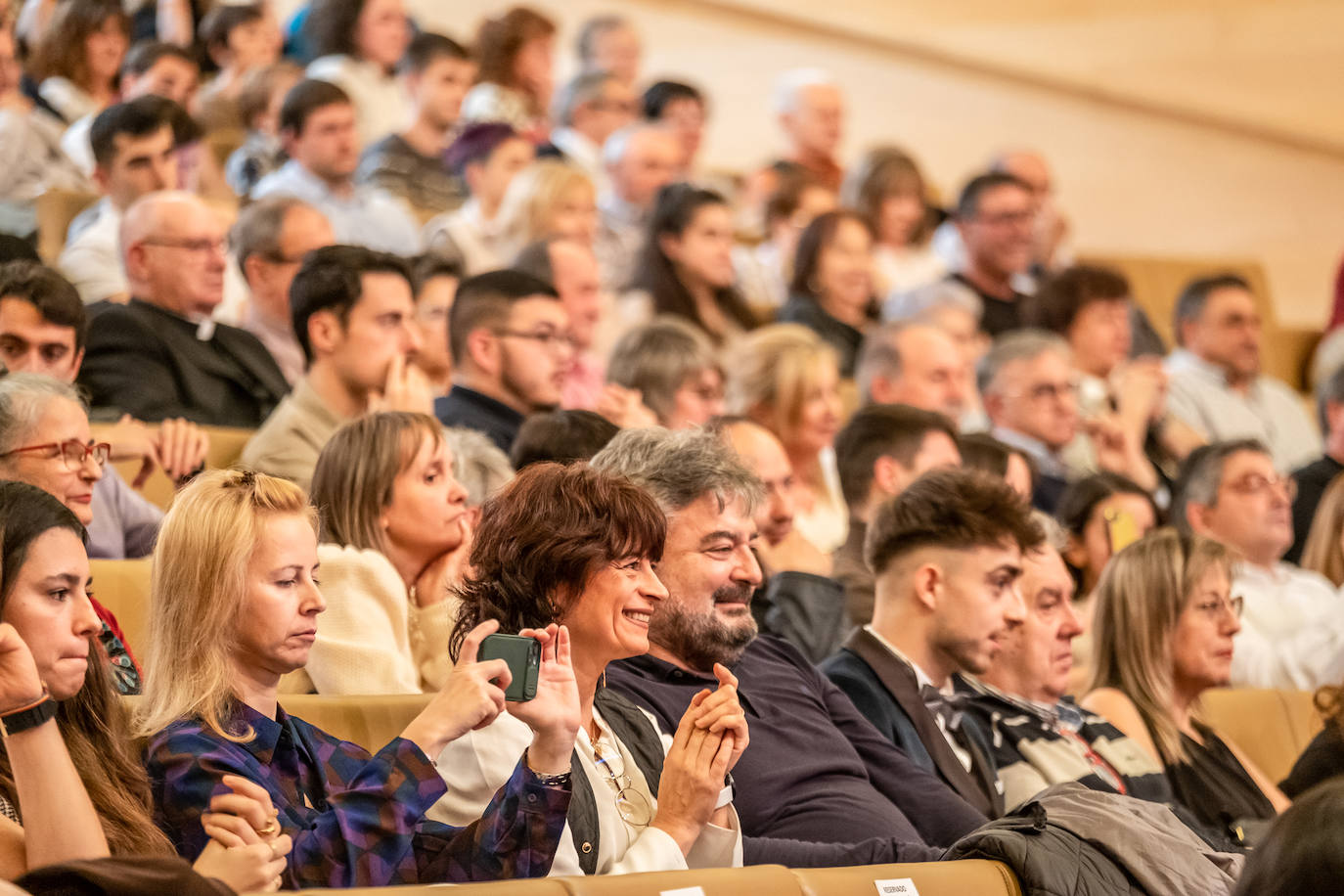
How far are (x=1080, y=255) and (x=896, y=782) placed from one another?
4885 mm

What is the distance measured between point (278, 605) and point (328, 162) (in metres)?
3.06

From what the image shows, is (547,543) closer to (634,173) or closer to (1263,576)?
(1263,576)

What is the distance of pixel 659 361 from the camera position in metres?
3.83

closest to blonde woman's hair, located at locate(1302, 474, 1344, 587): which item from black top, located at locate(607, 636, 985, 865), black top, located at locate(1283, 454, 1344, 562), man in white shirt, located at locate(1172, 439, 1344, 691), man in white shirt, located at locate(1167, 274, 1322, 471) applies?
man in white shirt, located at locate(1172, 439, 1344, 691)

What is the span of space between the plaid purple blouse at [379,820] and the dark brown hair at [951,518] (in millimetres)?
1136

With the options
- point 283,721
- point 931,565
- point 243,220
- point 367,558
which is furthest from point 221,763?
point 243,220

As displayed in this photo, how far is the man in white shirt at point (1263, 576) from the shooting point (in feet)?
11.8

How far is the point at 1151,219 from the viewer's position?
805 centimetres

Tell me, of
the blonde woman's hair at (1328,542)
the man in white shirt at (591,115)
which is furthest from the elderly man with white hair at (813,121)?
the blonde woman's hair at (1328,542)

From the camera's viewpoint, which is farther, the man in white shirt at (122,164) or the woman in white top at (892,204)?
the woman in white top at (892,204)

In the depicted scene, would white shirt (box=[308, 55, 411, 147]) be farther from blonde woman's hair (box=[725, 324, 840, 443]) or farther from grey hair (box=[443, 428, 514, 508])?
grey hair (box=[443, 428, 514, 508])

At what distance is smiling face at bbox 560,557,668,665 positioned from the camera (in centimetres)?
200

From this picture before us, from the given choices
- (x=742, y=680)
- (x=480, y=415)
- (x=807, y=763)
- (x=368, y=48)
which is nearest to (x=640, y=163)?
(x=368, y=48)

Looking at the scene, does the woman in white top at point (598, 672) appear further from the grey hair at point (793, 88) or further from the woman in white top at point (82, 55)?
the grey hair at point (793, 88)
